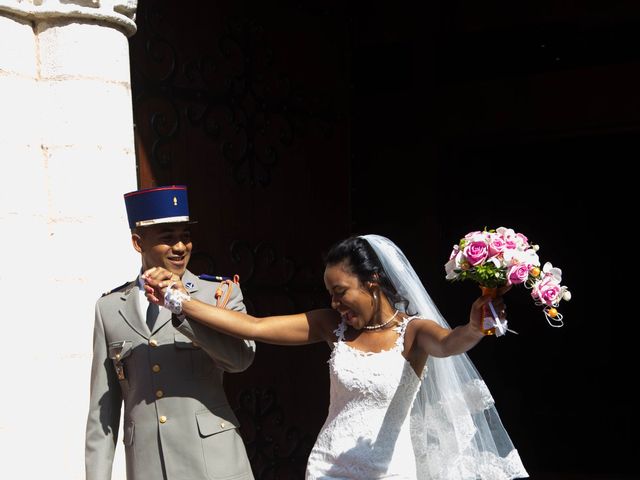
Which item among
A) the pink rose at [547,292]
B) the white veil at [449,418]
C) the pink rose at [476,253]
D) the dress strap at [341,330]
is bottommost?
the white veil at [449,418]

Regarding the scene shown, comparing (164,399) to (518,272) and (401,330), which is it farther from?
(518,272)

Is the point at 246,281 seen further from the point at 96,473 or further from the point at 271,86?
the point at 96,473

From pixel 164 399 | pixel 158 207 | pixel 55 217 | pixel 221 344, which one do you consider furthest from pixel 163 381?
pixel 55 217

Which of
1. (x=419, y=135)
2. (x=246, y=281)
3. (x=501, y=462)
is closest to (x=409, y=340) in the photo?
(x=501, y=462)

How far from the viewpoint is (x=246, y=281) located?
511 cm

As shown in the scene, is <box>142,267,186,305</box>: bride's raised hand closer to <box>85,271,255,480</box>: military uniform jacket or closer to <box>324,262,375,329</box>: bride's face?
<box>85,271,255,480</box>: military uniform jacket

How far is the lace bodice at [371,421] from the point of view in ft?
10.6

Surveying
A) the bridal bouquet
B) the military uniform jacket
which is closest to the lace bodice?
the military uniform jacket

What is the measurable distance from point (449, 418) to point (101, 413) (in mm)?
1066

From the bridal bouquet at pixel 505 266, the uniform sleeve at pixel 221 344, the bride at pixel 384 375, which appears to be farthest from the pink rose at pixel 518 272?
the uniform sleeve at pixel 221 344

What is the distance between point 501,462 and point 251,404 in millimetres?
1981

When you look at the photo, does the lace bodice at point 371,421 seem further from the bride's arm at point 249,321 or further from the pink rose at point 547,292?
the pink rose at point 547,292

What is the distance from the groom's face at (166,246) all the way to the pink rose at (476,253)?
898mm

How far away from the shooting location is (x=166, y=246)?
3.26 meters
